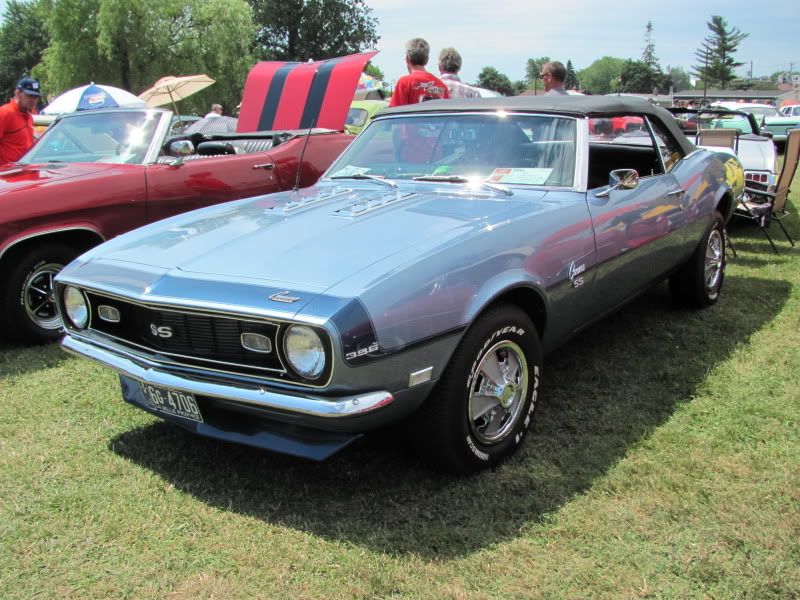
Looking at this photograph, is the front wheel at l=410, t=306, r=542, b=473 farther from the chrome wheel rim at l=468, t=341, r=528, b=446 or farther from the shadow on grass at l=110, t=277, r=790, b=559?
the shadow on grass at l=110, t=277, r=790, b=559

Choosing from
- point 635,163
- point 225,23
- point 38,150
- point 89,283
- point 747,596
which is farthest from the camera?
point 225,23

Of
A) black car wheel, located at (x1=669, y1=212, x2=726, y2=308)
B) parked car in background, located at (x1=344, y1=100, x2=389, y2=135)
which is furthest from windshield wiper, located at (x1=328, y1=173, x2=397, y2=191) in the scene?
parked car in background, located at (x1=344, y1=100, x2=389, y2=135)

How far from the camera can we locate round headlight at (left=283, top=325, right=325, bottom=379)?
229cm

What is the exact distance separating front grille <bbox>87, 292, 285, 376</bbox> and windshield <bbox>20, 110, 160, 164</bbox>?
2880mm

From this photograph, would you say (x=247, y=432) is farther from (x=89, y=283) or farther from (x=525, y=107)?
(x=525, y=107)

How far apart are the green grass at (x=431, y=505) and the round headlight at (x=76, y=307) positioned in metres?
0.62

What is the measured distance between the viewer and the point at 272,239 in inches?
114

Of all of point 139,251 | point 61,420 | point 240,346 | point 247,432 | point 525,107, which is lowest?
point 61,420

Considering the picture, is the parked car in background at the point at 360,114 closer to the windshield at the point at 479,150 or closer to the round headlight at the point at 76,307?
the windshield at the point at 479,150

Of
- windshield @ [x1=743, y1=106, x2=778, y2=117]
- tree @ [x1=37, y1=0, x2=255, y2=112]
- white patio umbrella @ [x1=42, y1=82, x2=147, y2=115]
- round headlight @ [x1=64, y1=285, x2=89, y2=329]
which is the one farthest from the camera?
tree @ [x1=37, y1=0, x2=255, y2=112]

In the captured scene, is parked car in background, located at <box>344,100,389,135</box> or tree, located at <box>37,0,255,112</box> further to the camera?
tree, located at <box>37,0,255,112</box>

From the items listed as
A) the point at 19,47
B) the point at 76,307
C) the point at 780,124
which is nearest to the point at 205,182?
the point at 76,307

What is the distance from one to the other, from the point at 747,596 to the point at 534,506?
0.76m

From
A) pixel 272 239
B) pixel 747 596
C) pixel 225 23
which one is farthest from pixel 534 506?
pixel 225 23
